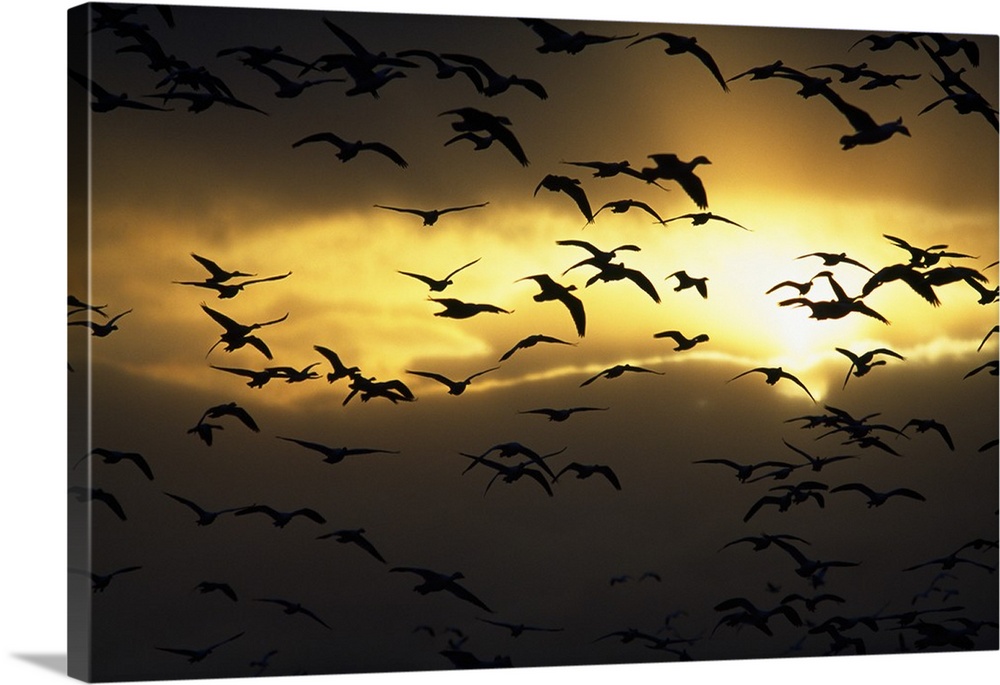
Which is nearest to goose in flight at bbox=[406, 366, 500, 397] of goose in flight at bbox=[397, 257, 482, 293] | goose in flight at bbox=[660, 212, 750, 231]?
goose in flight at bbox=[397, 257, 482, 293]

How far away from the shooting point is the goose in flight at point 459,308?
7.55 metres

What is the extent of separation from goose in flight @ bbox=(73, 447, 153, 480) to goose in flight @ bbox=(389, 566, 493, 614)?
1.01 metres

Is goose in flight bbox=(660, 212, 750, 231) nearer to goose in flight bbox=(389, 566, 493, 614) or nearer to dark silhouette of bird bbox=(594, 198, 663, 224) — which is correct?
dark silhouette of bird bbox=(594, 198, 663, 224)

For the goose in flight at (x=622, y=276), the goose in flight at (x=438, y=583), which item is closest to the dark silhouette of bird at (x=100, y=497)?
the goose in flight at (x=438, y=583)

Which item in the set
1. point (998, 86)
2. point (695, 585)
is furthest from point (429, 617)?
point (998, 86)

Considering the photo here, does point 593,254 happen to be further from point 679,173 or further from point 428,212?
point 428,212

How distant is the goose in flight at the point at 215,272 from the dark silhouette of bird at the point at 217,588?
1127mm

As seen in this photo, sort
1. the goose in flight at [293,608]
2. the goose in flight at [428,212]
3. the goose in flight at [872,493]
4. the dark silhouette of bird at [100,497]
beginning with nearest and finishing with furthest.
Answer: the dark silhouette of bird at [100,497] < the goose in flight at [293,608] < the goose in flight at [428,212] < the goose in flight at [872,493]

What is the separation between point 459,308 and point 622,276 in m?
0.68

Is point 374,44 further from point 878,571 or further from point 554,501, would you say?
point 878,571

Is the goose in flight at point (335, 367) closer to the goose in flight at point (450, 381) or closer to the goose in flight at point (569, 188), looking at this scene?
the goose in flight at point (450, 381)

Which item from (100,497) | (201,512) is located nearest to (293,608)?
(201,512)

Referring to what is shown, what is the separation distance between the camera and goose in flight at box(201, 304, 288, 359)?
7.30 m

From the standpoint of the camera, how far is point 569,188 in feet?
25.2
